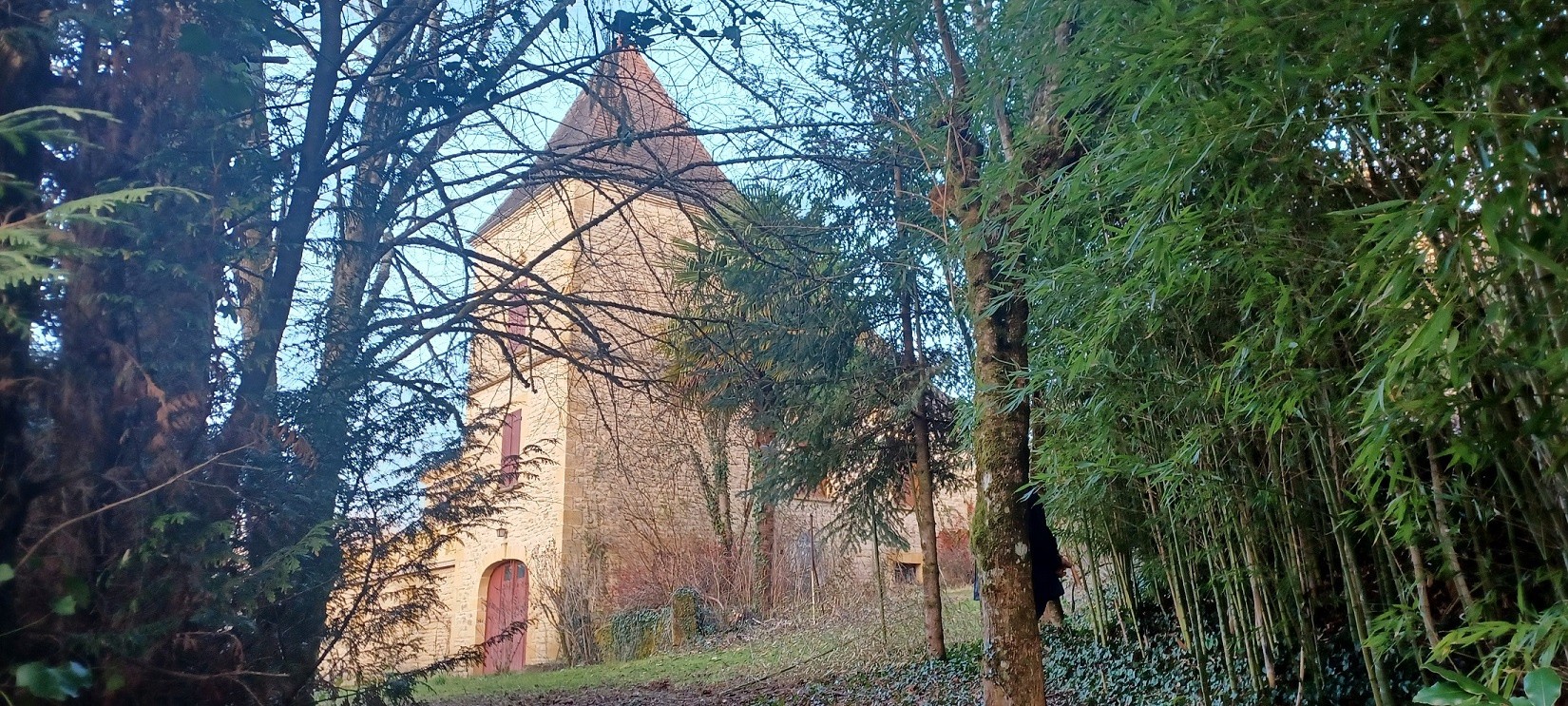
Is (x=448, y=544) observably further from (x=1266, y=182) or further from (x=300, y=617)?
(x=1266, y=182)

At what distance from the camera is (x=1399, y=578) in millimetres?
3277

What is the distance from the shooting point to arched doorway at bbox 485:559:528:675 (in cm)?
1423

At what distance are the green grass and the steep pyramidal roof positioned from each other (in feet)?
16.1

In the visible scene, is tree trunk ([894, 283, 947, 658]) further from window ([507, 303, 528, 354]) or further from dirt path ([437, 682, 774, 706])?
window ([507, 303, 528, 354])

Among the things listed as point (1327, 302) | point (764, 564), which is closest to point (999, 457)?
point (1327, 302)

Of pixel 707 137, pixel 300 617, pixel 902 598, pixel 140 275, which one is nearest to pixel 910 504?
pixel 902 598

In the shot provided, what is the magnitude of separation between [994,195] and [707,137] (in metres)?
1.89

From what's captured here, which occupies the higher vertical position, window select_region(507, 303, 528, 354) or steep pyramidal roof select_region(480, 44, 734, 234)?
steep pyramidal roof select_region(480, 44, 734, 234)

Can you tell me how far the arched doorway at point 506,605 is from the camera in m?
14.2

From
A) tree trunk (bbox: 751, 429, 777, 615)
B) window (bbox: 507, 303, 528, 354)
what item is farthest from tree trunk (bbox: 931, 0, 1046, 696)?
tree trunk (bbox: 751, 429, 777, 615)

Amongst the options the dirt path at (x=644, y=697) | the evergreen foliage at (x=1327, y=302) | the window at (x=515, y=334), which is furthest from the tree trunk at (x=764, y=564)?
the evergreen foliage at (x=1327, y=302)

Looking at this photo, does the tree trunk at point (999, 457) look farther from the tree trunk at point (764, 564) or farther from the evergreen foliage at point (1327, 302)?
the tree trunk at point (764, 564)

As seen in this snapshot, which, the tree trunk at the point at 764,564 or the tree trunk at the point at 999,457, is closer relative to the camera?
the tree trunk at the point at 999,457

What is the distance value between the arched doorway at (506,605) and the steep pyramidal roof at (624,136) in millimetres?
9934
